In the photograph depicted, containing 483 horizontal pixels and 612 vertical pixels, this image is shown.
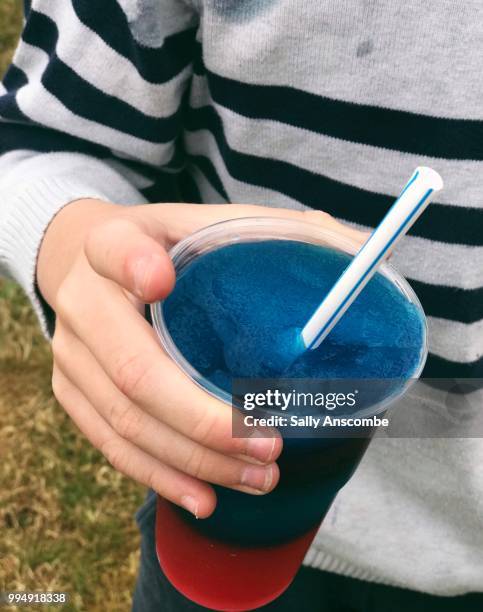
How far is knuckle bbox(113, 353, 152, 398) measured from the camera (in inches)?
22.0

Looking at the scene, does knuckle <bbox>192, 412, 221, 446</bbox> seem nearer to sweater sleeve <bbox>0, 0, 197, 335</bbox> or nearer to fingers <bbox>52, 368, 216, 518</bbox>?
fingers <bbox>52, 368, 216, 518</bbox>

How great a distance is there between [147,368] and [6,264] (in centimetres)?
46

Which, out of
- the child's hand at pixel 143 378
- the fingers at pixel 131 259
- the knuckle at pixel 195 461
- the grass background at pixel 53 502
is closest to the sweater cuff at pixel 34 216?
the child's hand at pixel 143 378

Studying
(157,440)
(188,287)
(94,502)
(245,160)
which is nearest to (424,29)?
(245,160)

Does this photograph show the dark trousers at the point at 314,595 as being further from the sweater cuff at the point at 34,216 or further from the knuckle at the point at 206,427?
the knuckle at the point at 206,427

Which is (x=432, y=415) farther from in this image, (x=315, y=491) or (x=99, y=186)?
(x=99, y=186)

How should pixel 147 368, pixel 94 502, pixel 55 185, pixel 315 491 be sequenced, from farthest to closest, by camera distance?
1. pixel 94 502
2. pixel 55 185
3. pixel 315 491
4. pixel 147 368

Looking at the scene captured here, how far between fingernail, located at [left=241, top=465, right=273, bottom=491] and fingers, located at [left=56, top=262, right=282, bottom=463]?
3cm

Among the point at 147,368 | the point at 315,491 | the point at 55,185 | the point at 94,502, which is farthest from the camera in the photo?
the point at 94,502

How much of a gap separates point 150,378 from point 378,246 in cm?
19

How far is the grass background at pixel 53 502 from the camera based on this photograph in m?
1.38

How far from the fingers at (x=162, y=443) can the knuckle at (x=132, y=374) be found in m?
0.04

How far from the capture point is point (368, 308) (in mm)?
624

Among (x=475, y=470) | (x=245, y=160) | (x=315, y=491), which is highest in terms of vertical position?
(x=245, y=160)
